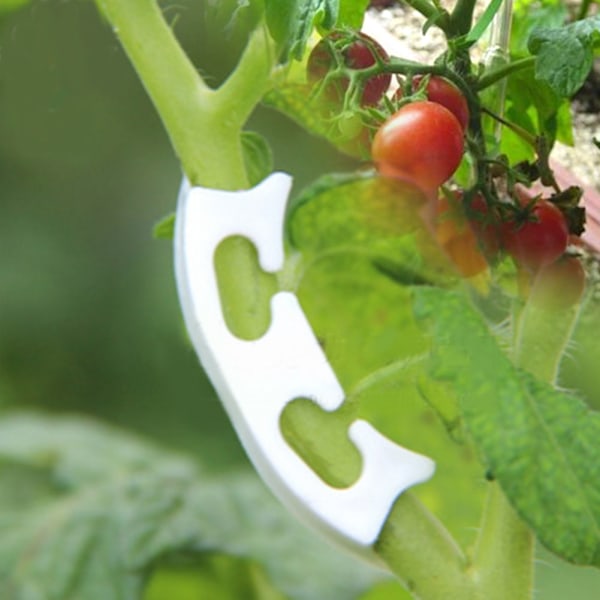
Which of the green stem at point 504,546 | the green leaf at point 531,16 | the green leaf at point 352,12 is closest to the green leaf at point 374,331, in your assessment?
the green stem at point 504,546

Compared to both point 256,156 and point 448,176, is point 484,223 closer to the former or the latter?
point 448,176

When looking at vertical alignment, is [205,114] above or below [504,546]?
above

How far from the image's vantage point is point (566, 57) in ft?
2.07

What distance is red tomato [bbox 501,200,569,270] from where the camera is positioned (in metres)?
0.61

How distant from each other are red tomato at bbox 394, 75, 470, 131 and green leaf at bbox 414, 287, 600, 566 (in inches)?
4.8

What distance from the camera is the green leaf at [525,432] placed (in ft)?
1.71

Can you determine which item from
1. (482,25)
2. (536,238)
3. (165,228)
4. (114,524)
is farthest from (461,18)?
(114,524)

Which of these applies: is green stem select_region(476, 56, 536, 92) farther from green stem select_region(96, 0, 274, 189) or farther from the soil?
green stem select_region(96, 0, 274, 189)

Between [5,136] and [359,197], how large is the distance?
0.17 metres

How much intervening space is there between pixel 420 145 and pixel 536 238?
9cm

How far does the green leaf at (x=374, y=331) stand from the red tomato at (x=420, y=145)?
0.02m

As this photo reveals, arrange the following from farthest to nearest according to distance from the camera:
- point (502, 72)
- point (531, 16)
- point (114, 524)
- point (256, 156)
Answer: point (531, 16) < point (502, 72) < point (256, 156) < point (114, 524)

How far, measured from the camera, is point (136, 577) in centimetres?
45

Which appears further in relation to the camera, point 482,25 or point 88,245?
point 482,25
